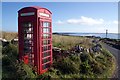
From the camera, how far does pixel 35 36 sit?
6914mm

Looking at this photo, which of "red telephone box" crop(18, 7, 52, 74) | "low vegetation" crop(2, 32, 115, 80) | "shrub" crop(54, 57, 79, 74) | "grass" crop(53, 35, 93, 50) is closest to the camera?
"low vegetation" crop(2, 32, 115, 80)

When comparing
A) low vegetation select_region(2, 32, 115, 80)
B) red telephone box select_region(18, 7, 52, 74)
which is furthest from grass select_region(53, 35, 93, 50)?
red telephone box select_region(18, 7, 52, 74)

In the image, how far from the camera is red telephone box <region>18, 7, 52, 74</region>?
6.92m

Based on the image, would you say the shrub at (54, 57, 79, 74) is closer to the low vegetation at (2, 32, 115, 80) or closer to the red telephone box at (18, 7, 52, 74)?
the low vegetation at (2, 32, 115, 80)

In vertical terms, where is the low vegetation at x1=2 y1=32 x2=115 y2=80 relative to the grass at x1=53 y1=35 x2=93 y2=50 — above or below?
below

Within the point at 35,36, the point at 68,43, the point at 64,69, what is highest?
the point at 35,36

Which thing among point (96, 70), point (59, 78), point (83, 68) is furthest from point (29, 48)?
point (96, 70)

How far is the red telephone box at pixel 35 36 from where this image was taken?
692 centimetres

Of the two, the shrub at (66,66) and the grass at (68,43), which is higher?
A: the grass at (68,43)

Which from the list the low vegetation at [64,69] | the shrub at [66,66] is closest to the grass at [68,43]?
the low vegetation at [64,69]

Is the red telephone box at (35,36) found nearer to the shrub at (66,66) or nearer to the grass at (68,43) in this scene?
the shrub at (66,66)

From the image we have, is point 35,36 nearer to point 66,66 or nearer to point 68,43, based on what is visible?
point 66,66

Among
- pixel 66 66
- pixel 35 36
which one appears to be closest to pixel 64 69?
pixel 66 66

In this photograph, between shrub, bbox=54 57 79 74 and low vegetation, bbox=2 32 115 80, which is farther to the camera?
shrub, bbox=54 57 79 74
